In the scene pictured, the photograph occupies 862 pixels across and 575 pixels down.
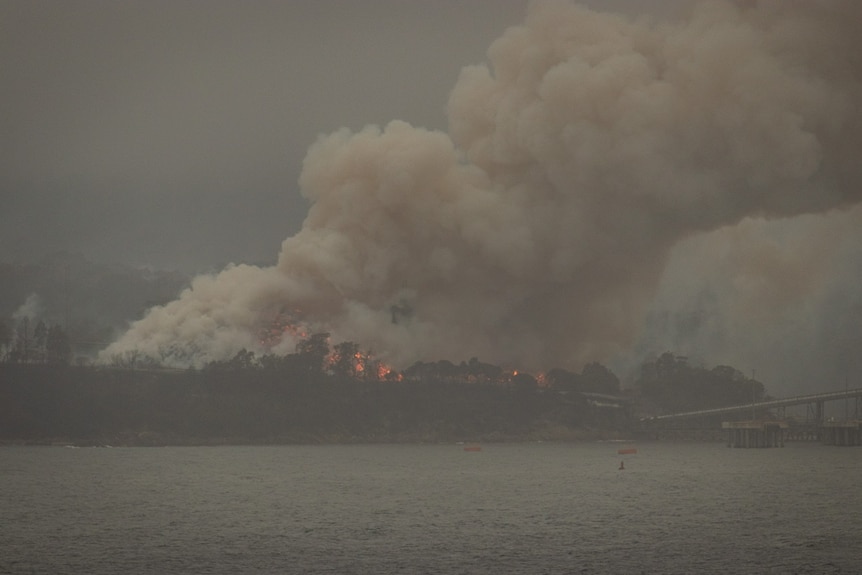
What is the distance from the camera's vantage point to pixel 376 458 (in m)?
188

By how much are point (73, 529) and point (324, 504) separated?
23575 millimetres

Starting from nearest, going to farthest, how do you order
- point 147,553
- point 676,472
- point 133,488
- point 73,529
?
point 147,553
point 73,529
point 133,488
point 676,472

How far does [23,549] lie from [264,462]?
98.7 m

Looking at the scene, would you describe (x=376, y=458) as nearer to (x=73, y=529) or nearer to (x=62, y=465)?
(x=62, y=465)

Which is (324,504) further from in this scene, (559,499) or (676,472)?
(676,472)

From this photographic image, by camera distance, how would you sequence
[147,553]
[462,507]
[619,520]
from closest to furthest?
[147,553] < [619,520] < [462,507]

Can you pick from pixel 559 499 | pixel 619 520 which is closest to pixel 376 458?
pixel 559 499

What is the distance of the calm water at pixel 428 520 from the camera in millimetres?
71625

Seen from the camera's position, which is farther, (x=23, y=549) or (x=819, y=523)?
(x=819, y=523)

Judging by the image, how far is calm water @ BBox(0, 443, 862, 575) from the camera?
235 feet

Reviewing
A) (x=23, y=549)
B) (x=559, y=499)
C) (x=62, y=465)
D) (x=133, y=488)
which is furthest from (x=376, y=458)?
(x=23, y=549)

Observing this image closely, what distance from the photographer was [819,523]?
298 ft

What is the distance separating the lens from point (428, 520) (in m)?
92.6

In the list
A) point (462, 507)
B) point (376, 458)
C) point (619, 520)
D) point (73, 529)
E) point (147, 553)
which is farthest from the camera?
point (376, 458)
